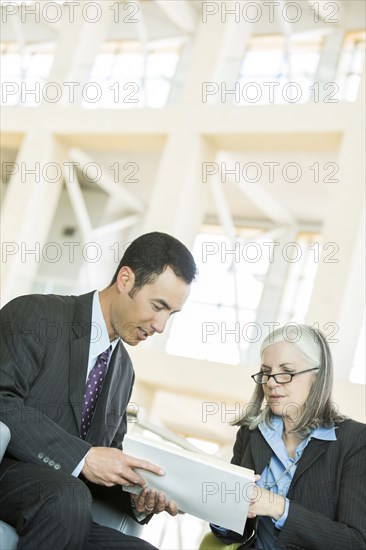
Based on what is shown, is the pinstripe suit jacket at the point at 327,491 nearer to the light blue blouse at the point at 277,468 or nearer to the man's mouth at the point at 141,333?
the light blue blouse at the point at 277,468

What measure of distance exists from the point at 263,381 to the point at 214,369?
222 inches

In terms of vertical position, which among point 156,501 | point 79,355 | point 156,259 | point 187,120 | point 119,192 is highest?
point 119,192

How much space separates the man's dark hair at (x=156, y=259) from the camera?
318 cm

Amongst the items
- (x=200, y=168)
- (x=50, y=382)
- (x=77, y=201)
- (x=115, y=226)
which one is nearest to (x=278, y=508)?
(x=50, y=382)

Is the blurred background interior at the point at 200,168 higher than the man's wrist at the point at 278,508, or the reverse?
the blurred background interior at the point at 200,168

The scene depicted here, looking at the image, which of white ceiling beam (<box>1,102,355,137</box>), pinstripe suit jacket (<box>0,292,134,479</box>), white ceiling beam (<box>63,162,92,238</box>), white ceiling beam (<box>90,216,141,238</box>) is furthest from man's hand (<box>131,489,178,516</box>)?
white ceiling beam (<box>90,216,141,238</box>)

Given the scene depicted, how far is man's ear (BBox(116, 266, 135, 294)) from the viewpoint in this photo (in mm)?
3166

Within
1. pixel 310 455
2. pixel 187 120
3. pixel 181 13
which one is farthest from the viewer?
pixel 181 13

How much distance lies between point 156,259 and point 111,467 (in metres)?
0.90

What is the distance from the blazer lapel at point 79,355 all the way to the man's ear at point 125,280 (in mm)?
159

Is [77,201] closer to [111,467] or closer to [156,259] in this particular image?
[156,259]

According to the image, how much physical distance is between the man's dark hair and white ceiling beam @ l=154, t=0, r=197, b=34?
946cm

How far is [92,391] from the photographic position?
3.03 m

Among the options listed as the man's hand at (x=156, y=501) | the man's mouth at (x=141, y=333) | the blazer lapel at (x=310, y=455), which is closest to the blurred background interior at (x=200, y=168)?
the man's mouth at (x=141, y=333)
